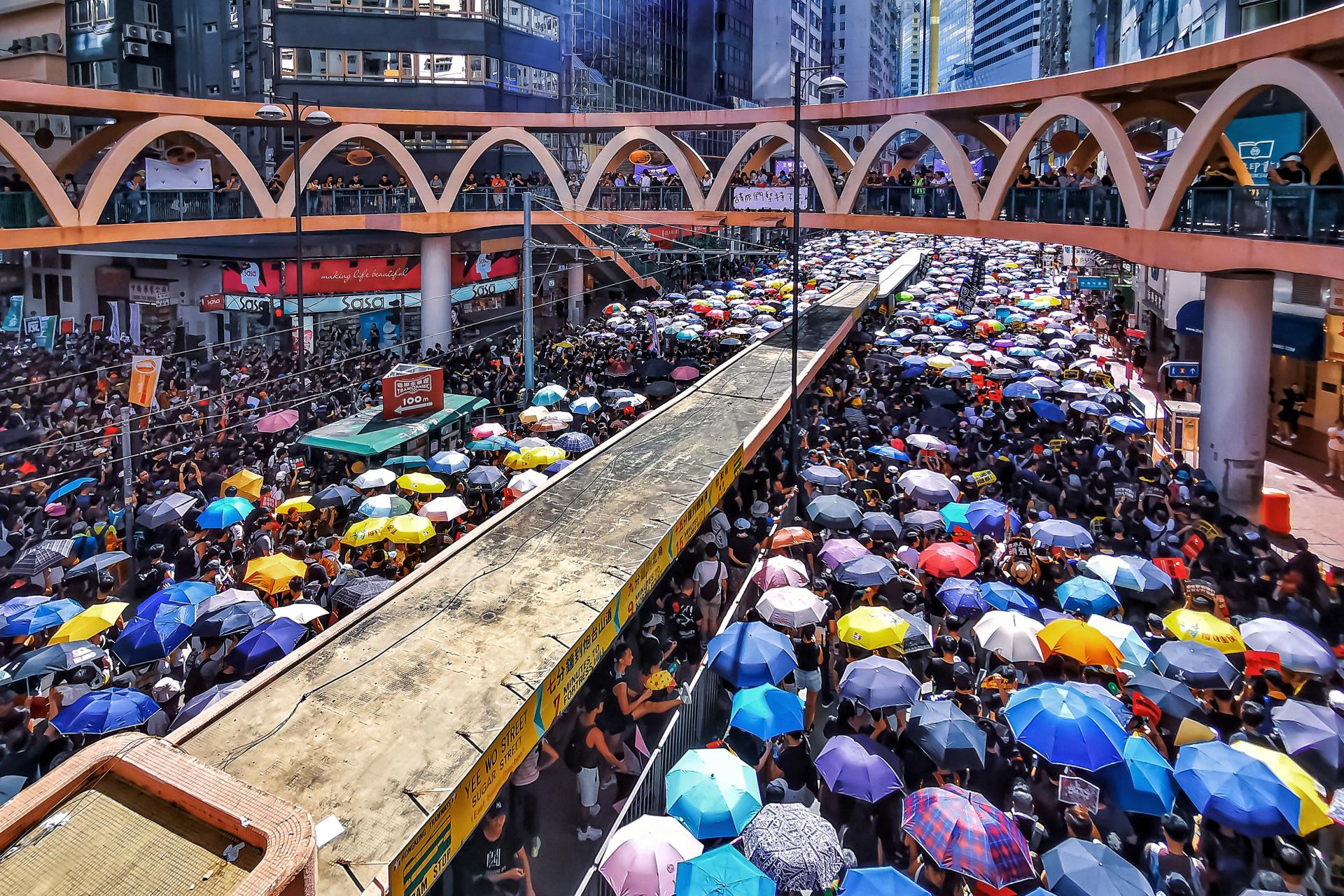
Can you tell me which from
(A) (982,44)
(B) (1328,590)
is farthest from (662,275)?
(A) (982,44)

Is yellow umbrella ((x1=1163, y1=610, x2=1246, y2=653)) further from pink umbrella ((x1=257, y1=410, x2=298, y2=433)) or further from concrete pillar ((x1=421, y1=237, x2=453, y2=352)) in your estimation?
concrete pillar ((x1=421, y1=237, x2=453, y2=352))

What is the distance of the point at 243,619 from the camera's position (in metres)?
9.88

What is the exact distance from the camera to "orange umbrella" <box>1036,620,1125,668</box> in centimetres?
901

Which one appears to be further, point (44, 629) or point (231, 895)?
point (44, 629)

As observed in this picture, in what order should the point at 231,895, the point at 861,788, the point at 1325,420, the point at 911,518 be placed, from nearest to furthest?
the point at 231,895 → the point at 861,788 → the point at 911,518 → the point at 1325,420

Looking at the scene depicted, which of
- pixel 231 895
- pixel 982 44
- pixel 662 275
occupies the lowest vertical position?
pixel 231 895

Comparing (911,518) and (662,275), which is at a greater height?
(662,275)

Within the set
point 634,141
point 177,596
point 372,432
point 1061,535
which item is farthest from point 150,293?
point 1061,535

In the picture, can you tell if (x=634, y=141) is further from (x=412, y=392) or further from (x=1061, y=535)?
(x=1061, y=535)

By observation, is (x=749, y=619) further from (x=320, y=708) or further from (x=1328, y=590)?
(x=1328, y=590)

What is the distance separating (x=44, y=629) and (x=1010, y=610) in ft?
34.7

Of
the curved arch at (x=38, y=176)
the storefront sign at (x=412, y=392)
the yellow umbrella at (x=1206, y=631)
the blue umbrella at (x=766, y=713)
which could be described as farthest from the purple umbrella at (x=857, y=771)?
the curved arch at (x=38, y=176)

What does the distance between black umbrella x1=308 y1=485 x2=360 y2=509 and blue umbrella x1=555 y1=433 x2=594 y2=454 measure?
3.92m

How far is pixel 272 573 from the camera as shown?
11383mm
